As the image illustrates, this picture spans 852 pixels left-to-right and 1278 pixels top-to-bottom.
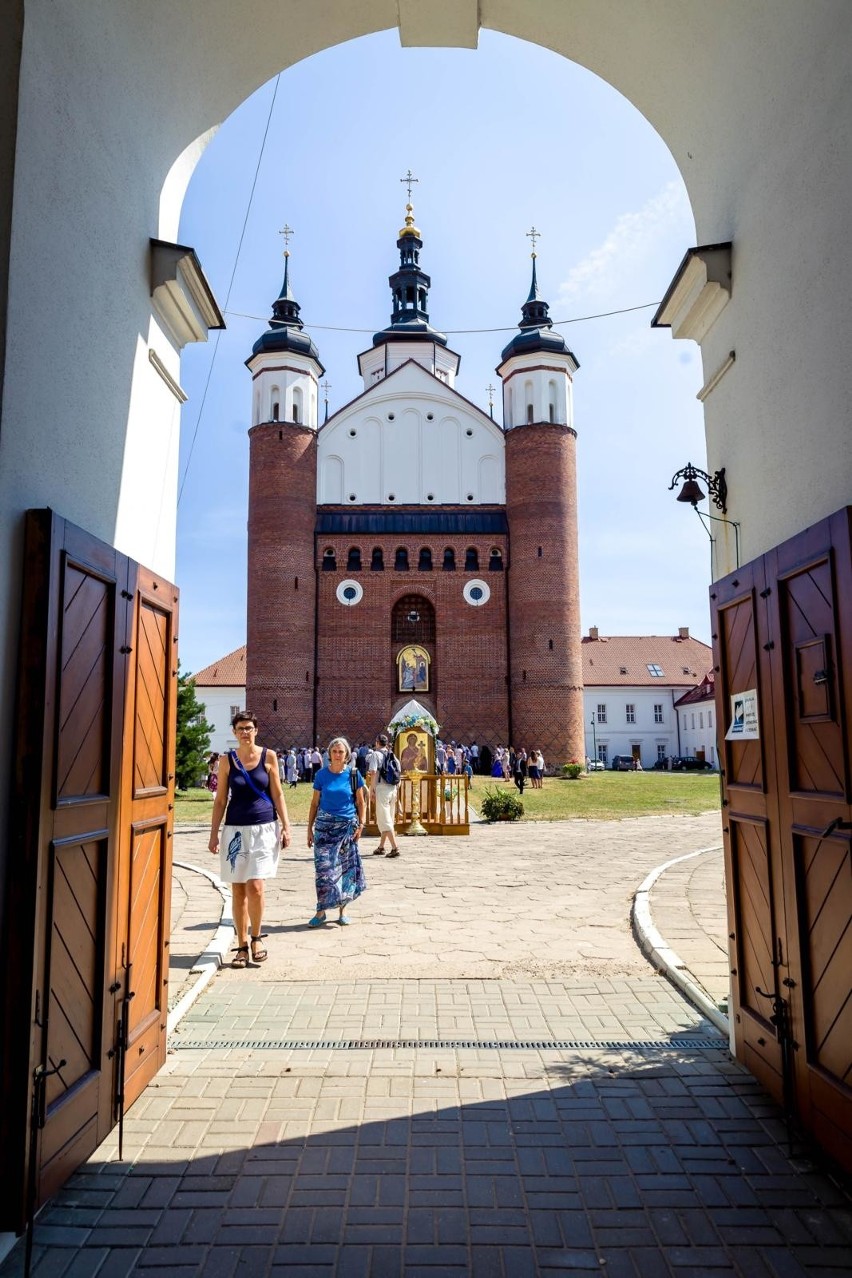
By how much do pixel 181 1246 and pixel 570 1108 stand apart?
179cm

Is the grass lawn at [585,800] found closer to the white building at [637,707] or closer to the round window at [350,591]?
the round window at [350,591]

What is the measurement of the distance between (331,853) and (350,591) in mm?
29175

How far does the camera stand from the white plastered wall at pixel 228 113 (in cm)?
338

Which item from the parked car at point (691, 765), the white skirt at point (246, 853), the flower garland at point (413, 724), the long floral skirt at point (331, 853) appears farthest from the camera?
the parked car at point (691, 765)

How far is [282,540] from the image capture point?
3559 cm

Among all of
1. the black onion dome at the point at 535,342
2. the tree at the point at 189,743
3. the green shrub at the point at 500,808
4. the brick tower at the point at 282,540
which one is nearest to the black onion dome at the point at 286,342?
the brick tower at the point at 282,540

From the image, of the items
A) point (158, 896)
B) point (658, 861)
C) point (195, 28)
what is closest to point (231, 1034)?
point (158, 896)

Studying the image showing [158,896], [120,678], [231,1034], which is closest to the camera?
[120,678]

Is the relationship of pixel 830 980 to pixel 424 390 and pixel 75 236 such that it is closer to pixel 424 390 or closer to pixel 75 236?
pixel 75 236

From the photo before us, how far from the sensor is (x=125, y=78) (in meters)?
4.24

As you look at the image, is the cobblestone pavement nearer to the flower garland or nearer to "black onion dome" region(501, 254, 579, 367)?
the flower garland

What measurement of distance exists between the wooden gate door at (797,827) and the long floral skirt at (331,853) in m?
3.83

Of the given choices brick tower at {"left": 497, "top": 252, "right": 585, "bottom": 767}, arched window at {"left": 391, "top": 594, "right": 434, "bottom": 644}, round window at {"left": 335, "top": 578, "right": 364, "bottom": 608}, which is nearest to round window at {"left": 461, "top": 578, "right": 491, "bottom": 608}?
brick tower at {"left": 497, "top": 252, "right": 585, "bottom": 767}

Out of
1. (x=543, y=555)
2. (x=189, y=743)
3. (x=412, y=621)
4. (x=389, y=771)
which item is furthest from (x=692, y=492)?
(x=412, y=621)
